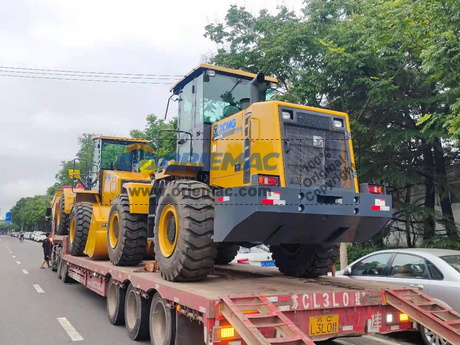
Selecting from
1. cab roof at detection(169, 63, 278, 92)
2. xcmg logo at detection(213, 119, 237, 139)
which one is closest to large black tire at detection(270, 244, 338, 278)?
xcmg logo at detection(213, 119, 237, 139)

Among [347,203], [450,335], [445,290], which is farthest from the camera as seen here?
[445,290]

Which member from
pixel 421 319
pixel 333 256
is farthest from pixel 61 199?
pixel 421 319

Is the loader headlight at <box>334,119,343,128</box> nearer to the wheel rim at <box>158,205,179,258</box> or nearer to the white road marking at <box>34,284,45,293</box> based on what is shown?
the wheel rim at <box>158,205,179,258</box>

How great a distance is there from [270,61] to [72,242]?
842cm

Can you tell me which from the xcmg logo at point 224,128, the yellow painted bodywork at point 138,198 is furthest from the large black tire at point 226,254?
the xcmg logo at point 224,128

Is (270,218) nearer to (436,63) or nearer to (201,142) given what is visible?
(201,142)

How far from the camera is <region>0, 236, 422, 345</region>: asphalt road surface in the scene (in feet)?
22.9

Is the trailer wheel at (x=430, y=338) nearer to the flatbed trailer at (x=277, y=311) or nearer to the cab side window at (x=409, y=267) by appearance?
the cab side window at (x=409, y=267)

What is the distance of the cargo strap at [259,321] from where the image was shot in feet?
13.1

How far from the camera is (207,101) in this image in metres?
7.11

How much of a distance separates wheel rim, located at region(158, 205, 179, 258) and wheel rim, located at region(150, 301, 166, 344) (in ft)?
2.49

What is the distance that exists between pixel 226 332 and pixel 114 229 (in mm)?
5208

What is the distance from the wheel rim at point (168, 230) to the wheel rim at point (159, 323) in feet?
2.49

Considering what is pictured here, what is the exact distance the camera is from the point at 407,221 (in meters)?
14.3
